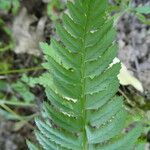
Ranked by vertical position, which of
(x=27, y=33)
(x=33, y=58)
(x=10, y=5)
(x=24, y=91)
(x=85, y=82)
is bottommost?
(x=85, y=82)

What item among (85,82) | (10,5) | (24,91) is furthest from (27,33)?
(85,82)

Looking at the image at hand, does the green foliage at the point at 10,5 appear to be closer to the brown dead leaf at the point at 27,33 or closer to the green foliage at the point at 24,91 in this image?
the brown dead leaf at the point at 27,33

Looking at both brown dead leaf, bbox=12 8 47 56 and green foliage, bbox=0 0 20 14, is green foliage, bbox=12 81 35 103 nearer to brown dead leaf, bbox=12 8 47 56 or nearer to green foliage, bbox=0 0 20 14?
brown dead leaf, bbox=12 8 47 56

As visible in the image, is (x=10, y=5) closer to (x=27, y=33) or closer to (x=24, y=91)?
(x=27, y=33)

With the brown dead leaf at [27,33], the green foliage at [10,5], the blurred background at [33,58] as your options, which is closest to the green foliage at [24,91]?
the blurred background at [33,58]

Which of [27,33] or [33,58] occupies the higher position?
[27,33]

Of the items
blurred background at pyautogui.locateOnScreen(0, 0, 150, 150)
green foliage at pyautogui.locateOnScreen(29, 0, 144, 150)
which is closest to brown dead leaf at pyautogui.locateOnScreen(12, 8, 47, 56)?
A: blurred background at pyautogui.locateOnScreen(0, 0, 150, 150)
